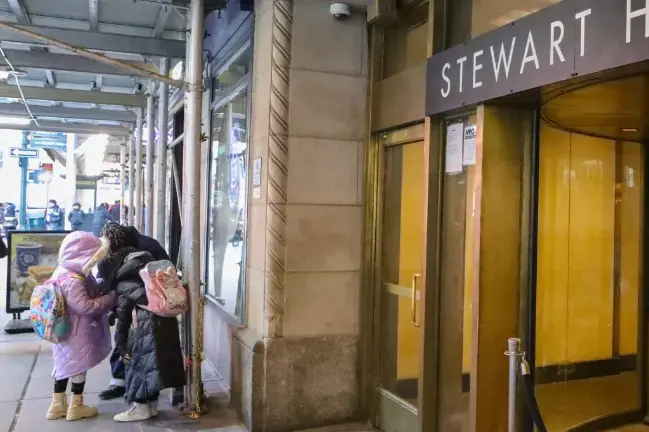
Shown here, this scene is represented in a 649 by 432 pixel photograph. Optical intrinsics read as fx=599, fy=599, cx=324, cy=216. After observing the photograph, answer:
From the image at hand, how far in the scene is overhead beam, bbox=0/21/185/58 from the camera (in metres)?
6.55

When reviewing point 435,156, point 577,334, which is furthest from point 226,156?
point 577,334

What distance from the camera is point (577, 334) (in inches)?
198

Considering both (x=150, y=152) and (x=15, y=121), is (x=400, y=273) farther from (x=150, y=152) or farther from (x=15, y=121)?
(x=15, y=121)

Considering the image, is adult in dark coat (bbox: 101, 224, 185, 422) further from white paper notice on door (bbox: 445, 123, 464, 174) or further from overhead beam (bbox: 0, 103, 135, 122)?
overhead beam (bbox: 0, 103, 135, 122)

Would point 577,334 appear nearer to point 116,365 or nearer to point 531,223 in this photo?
point 531,223

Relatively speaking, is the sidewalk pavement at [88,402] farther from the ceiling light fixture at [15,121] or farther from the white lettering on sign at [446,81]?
the ceiling light fixture at [15,121]

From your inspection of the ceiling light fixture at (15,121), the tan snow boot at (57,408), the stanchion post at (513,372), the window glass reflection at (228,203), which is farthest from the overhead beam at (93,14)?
the ceiling light fixture at (15,121)

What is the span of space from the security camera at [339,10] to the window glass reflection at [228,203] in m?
1.10

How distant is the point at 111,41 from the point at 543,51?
209 inches

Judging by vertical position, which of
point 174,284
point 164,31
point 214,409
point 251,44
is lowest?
point 214,409

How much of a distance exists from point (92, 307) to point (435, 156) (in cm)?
283

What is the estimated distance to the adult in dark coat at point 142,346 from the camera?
4578 mm

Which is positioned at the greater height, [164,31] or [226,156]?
[164,31]

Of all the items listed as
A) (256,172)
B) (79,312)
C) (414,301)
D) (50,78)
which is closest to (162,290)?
(79,312)
